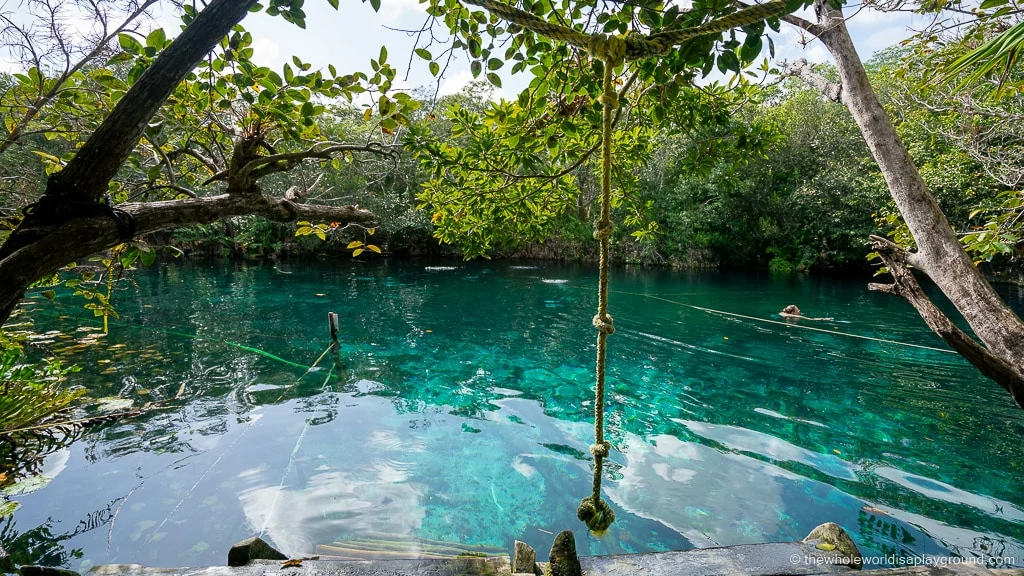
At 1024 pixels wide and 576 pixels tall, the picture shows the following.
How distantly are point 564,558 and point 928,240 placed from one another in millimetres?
3463

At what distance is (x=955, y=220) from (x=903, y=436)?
628 inches

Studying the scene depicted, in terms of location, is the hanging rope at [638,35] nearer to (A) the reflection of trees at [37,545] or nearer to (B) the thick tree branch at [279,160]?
(B) the thick tree branch at [279,160]

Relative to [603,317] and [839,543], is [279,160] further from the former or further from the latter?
[839,543]

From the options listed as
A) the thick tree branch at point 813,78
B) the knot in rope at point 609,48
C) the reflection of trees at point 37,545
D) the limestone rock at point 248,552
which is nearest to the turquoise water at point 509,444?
the reflection of trees at point 37,545

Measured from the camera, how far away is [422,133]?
252cm

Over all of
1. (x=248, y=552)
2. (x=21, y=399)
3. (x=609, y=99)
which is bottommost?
(x=248, y=552)

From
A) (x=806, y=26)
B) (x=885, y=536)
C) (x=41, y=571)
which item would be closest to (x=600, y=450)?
(x=41, y=571)

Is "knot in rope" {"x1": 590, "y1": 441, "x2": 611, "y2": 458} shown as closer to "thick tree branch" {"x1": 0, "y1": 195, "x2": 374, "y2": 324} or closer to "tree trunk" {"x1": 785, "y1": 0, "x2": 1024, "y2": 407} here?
"thick tree branch" {"x1": 0, "y1": 195, "x2": 374, "y2": 324}

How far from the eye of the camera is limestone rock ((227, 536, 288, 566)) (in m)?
2.13

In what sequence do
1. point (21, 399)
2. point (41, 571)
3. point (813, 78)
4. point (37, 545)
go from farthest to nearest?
point (813, 78), point (21, 399), point (37, 545), point (41, 571)

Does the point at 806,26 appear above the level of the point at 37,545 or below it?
above

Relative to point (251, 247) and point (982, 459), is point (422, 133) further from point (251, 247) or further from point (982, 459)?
point (251, 247)

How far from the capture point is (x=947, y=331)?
3.05 m

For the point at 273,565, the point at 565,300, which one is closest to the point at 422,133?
the point at 273,565
